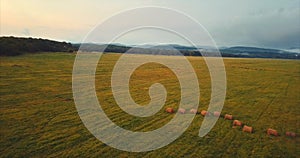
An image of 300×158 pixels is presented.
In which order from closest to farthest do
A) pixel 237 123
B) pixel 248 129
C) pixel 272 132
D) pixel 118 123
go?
pixel 272 132
pixel 248 129
pixel 118 123
pixel 237 123

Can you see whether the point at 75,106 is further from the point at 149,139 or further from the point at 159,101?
the point at 149,139

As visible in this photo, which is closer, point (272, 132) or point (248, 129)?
point (272, 132)

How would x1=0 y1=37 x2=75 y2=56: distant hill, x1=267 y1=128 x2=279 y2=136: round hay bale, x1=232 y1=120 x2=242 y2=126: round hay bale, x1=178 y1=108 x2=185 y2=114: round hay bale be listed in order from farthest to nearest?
x1=0 y1=37 x2=75 y2=56: distant hill, x1=178 y1=108 x2=185 y2=114: round hay bale, x1=232 y1=120 x2=242 y2=126: round hay bale, x1=267 y1=128 x2=279 y2=136: round hay bale

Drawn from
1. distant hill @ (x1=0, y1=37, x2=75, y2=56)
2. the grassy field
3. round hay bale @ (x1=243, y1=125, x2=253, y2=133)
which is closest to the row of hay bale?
round hay bale @ (x1=243, y1=125, x2=253, y2=133)

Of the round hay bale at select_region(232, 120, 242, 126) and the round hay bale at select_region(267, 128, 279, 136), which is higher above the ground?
the round hay bale at select_region(267, 128, 279, 136)

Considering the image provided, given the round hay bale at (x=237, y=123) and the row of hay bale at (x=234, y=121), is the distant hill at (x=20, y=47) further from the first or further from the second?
the round hay bale at (x=237, y=123)

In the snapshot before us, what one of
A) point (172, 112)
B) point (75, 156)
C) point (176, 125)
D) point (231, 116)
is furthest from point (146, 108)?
point (75, 156)

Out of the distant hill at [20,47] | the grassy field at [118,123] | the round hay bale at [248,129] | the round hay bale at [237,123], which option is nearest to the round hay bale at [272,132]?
the grassy field at [118,123]

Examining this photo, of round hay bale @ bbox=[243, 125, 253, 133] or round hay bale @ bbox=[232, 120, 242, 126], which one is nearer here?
round hay bale @ bbox=[243, 125, 253, 133]

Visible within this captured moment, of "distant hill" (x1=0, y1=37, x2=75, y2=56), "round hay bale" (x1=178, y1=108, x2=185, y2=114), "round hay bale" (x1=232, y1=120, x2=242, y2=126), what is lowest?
"distant hill" (x1=0, y1=37, x2=75, y2=56)

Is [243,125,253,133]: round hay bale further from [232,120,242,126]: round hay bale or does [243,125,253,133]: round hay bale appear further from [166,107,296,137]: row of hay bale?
[232,120,242,126]: round hay bale

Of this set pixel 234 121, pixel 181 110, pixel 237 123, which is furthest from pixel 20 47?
pixel 237 123

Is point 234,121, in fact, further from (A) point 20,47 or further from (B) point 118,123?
(A) point 20,47
